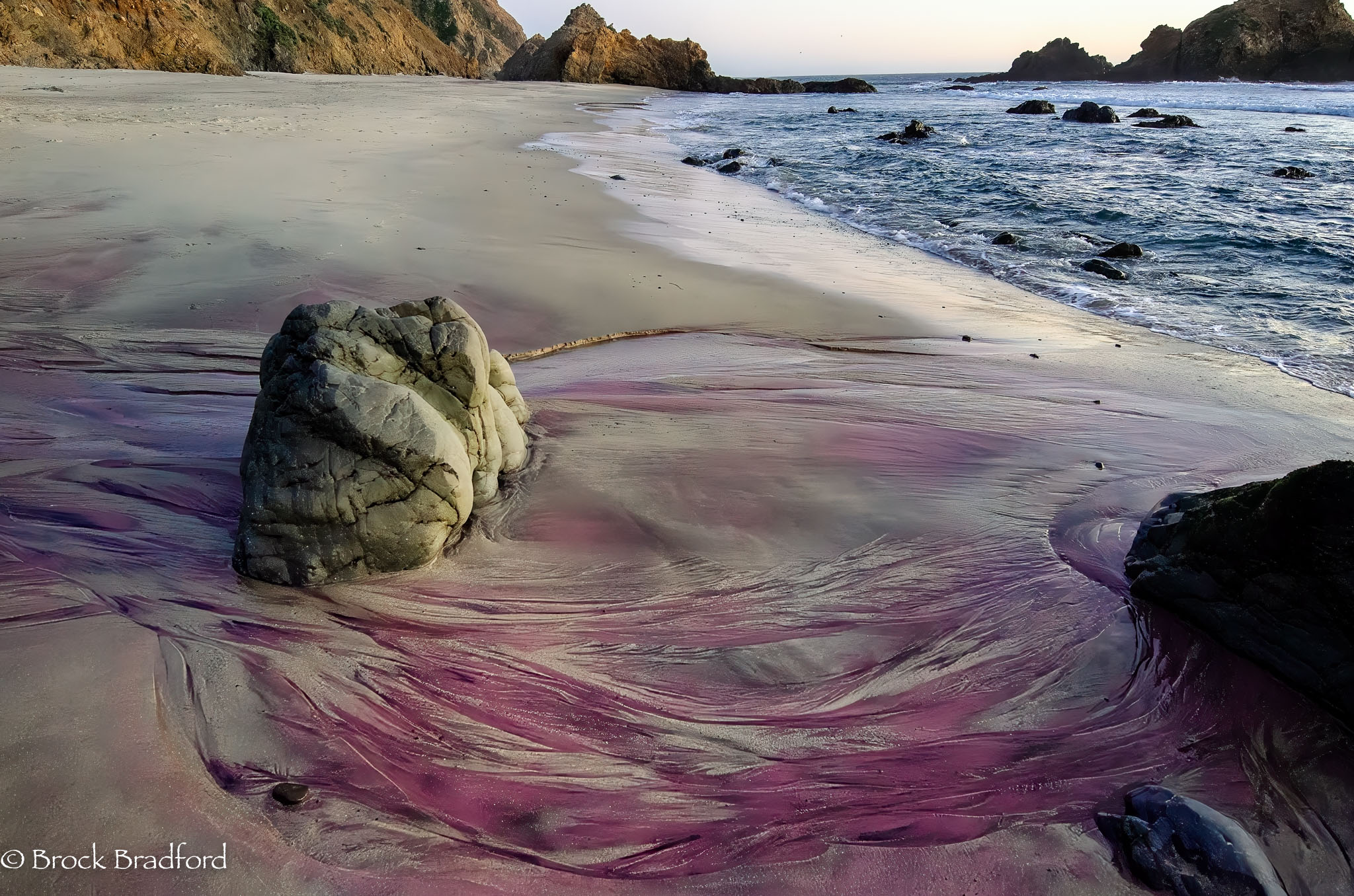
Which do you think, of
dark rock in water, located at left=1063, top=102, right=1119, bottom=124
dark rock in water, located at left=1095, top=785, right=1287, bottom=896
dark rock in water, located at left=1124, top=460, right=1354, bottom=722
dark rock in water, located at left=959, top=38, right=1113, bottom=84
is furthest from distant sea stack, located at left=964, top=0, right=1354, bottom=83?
dark rock in water, located at left=1095, top=785, right=1287, bottom=896

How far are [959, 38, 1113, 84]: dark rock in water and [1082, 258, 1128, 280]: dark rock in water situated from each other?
82553 mm

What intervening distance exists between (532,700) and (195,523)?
5.42ft

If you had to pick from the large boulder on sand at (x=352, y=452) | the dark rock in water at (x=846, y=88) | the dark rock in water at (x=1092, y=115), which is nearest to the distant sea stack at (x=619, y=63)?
the dark rock in water at (x=846, y=88)

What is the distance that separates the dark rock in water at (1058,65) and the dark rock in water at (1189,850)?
9038 centimetres

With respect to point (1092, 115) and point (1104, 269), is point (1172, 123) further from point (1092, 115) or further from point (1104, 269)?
point (1104, 269)

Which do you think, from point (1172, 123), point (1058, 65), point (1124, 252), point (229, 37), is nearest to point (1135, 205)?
point (1124, 252)

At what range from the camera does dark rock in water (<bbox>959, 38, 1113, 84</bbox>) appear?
78.8 m

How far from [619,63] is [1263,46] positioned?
50.7 meters

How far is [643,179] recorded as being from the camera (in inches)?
506

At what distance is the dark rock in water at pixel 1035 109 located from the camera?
105ft

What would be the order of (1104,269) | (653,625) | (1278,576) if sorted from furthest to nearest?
(1104,269) < (653,625) < (1278,576)

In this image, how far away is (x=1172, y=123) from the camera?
24703 mm

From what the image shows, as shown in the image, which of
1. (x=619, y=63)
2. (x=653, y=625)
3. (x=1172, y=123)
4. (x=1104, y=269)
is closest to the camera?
(x=653, y=625)

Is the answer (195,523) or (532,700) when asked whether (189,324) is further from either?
(532,700)
